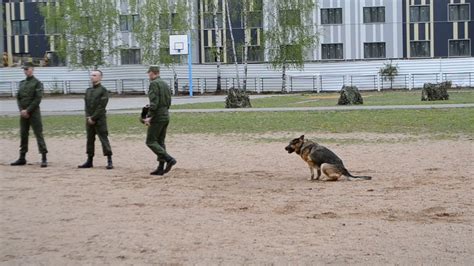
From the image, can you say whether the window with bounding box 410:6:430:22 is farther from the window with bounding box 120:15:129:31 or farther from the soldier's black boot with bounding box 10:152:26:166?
the soldier's black boot with bounding box 10:152:26:166

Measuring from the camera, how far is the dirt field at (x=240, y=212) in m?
7.68

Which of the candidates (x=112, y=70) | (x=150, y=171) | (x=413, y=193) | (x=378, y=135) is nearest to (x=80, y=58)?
(x=112, y=70)

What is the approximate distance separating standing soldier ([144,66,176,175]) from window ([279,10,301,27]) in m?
48.3

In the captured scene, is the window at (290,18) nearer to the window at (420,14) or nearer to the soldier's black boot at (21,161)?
the window at (420,14)

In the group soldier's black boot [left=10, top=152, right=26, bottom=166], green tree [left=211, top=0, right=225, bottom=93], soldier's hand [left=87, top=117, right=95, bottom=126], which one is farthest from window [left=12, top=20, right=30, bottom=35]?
soldier's hand [left=87, top=117, right=95, bottom=126]

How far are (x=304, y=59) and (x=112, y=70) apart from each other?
648 inches

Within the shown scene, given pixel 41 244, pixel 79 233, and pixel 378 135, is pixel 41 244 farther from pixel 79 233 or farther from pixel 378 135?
pixel 378 135

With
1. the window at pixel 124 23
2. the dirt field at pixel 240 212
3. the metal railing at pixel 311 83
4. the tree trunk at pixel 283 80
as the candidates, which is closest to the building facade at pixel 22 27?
the window at pixel 124 23

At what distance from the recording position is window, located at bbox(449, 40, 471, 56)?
215ft

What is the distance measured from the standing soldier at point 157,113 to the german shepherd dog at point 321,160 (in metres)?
2.24

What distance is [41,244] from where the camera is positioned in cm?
812

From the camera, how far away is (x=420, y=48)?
216 ft

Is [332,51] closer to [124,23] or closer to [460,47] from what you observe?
[460,47]

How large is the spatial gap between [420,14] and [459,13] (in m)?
3.10
